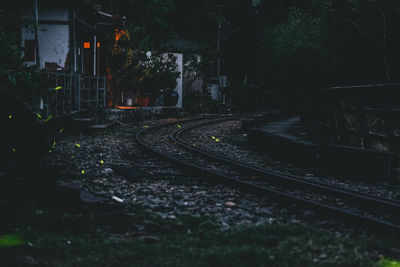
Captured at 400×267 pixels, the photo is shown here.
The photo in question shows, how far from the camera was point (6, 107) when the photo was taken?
22.5 feet

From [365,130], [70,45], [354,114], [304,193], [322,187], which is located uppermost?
[70,45]

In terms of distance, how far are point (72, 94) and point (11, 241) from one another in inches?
503

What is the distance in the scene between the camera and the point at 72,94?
16.7 m

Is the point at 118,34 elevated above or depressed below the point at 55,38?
above

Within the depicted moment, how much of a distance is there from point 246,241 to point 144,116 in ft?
63.7

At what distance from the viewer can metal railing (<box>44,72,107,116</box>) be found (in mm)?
13453

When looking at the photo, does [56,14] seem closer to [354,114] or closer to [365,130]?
[354,114]

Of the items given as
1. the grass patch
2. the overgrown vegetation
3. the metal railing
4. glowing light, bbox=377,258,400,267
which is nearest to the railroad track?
the grass patch

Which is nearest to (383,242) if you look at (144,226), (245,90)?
(144,226)

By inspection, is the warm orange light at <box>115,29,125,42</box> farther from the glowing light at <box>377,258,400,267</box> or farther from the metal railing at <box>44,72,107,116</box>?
the glowing light at <box>377,258,400,267</box>

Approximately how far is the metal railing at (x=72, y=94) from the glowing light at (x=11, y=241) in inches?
282

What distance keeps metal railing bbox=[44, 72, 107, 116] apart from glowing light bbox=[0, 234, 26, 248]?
717 cm

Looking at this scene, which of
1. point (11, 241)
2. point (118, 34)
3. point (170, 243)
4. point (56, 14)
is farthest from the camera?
point (118, 34)

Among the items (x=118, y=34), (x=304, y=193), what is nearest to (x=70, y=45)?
(x=118, y=34)
